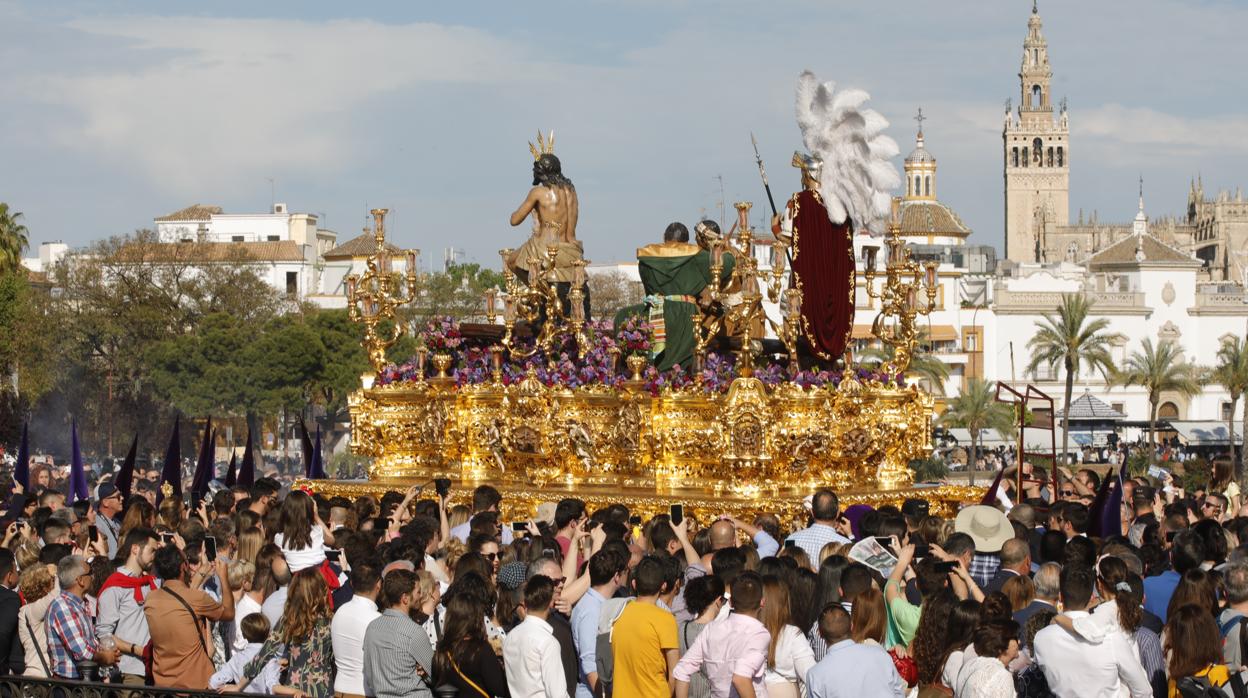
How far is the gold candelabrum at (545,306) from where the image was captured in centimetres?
2289

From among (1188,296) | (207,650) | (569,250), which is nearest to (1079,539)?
(207,650)

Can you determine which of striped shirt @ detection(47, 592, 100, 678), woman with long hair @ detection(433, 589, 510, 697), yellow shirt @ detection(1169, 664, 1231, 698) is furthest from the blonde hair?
yellow shirt @ detection(1169, 664, 1231, 698)

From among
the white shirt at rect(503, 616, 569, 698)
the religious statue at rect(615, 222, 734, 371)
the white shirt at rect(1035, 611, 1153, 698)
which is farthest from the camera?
the religious statue at rect(615, 222, 734, 371)

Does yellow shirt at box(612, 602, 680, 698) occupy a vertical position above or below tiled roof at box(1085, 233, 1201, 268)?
below

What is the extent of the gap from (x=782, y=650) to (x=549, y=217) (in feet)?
47.1

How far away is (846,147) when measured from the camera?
70.2 ft

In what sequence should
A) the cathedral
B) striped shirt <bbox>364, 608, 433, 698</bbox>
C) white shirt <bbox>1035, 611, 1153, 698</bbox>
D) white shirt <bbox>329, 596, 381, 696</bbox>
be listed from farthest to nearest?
the cathedral
white shirt <bbox>329, 596, 381, 696</bbox>
striped shirt <bbox>364, 608, 433, 698</bbox>
white shirt <bbox>1035, 611, 1153, 698</bbox>

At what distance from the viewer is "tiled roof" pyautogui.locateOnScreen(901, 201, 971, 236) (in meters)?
106

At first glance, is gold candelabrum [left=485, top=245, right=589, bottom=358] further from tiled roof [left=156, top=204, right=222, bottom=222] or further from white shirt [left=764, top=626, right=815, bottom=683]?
tiled roof [left=156, top=204, right=222, bottom=222]

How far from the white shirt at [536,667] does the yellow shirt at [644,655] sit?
1.18ft

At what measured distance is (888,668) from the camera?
31.3ft

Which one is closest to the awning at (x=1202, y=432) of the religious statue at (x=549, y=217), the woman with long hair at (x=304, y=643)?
the religious statue at (x=549, y=217)

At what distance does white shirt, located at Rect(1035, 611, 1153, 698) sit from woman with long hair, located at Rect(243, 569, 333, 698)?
13.1 ft

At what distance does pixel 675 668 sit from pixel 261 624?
2.60 m
